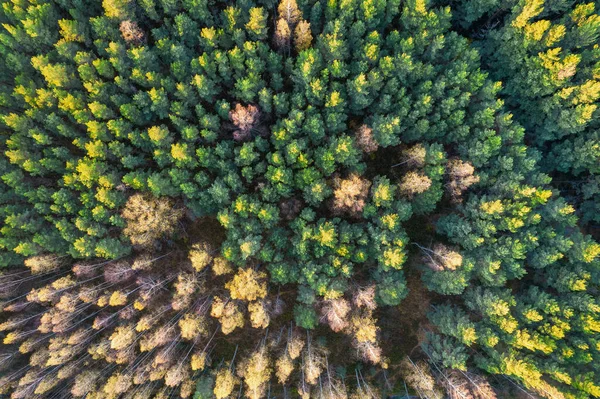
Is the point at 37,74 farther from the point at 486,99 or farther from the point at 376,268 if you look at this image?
the point at 486,99

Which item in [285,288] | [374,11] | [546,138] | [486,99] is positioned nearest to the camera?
[374,11]

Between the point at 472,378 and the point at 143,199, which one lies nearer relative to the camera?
the point at 143,199

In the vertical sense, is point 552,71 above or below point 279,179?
above

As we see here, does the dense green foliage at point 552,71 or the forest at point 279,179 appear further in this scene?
the dense green foliage at point 552,71

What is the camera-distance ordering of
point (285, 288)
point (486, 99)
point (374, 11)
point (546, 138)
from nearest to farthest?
point (374, 11) → point (486, 99) → point (546, 138) → point (285, 288)

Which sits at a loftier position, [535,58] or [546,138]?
[535,58]

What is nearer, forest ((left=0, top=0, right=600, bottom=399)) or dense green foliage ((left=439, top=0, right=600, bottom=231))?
forest ((left=0, top=0, right=600, bottom=399))

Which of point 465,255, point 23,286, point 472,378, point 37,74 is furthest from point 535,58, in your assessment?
point 23,286

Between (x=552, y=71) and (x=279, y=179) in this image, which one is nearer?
(x=279, y=179)
